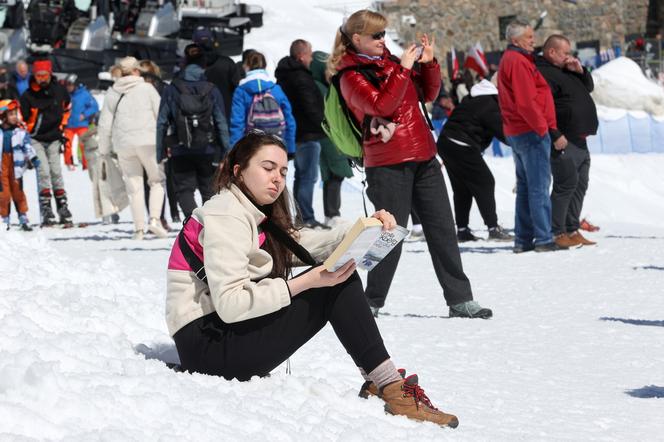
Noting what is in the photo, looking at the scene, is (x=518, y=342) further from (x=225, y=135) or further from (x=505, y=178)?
(x=505, y=178)

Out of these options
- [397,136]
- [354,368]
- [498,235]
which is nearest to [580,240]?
[498,235]

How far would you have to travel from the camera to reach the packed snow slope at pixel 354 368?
358 centimetres

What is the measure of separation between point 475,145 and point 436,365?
19.0 feet

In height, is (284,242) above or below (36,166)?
above

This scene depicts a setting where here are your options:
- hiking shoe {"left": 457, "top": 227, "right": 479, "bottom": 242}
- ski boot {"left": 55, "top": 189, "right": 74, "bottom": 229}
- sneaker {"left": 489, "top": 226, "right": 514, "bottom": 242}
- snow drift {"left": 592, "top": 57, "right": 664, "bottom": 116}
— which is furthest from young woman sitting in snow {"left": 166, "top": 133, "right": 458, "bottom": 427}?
snow drift {"left": 592, "top": 57, "right": 664, "bottom": 116}

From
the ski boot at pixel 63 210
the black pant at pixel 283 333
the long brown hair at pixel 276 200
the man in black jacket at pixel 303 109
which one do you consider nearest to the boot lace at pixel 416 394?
the black pant at pixel 283 333

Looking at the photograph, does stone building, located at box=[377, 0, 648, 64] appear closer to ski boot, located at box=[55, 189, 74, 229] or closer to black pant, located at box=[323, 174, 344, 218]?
ski boot, located at box=[55, 189, 74, 229]

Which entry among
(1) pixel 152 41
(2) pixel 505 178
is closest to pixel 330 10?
(1) pixel 152 41

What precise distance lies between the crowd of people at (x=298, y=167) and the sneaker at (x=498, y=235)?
0.02 metres

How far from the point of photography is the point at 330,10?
32719 millimetres

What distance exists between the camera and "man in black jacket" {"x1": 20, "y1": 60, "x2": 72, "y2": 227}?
14.2m

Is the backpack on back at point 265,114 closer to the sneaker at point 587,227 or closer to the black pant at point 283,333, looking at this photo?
the sneaker at point 587,227

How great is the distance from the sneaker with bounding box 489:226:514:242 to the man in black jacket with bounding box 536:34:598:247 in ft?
2.96

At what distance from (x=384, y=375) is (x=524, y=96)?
5593mm
